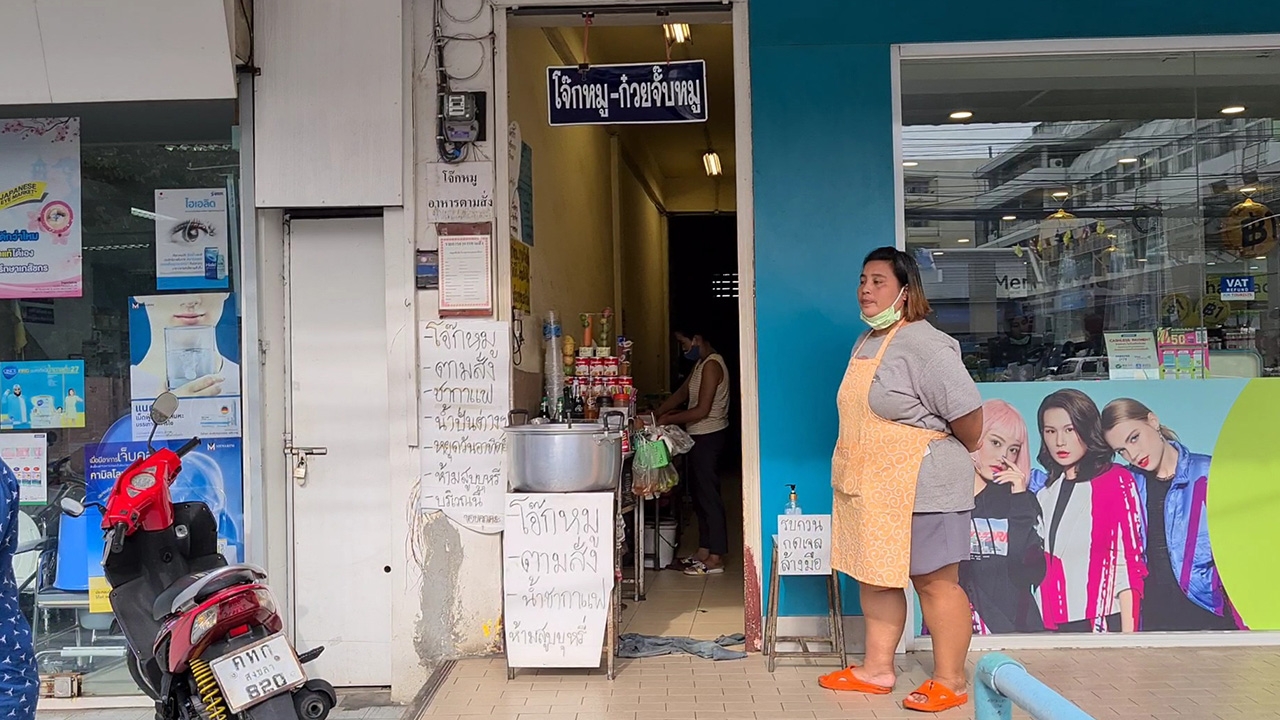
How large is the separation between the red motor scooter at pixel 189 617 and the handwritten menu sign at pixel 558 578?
1087 mm

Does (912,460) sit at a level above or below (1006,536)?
above

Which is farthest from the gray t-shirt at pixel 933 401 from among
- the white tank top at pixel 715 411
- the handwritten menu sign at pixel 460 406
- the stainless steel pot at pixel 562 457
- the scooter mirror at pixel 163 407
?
the white tank top at pixel 715 411

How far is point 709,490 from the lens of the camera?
6.74 metres

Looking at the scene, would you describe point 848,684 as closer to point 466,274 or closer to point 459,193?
point 466,274

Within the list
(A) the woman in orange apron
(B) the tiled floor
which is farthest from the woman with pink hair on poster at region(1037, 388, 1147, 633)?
(A) the woman in orange apron

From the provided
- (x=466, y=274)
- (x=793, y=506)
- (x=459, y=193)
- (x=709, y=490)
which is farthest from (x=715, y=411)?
(x=459, y=193)

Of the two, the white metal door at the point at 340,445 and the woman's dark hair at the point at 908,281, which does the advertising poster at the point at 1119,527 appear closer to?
the woman's dark hair at the point at 908,281

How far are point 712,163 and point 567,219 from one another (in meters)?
4.85

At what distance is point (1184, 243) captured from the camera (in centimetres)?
462

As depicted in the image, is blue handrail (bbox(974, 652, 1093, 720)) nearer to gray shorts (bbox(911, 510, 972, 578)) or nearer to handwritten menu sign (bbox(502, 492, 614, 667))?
gray shorts (bbox(911, 510, 972, 578))

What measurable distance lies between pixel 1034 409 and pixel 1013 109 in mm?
1391

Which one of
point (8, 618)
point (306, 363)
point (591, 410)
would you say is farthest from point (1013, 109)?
point (8, 618)

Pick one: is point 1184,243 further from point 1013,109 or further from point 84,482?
point 84,482

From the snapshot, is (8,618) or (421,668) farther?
(421,668)
